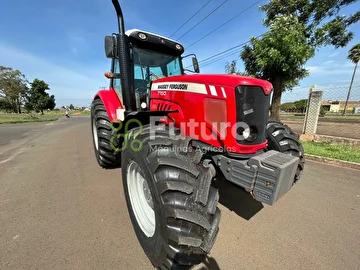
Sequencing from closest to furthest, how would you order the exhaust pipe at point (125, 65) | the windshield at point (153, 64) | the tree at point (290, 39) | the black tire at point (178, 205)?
the black tire at point (178, 205) → the exhaust pipe at point (125, 65) → the windshield at point (153, 64) → the tree at point (290, 39)

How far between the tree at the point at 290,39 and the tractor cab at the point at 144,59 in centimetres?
431

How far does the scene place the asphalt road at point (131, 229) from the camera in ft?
5.91

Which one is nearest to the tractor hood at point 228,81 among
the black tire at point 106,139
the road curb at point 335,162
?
the black tire at point 106,139

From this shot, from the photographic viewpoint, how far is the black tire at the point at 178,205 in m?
1.49

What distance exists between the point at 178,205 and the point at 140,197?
2.94 ft

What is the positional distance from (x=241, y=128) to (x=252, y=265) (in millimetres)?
1268

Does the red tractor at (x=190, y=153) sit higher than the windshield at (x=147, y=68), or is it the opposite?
the windshield at (x=147, y=68)

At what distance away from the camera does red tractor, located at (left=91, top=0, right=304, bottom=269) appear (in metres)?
1.53

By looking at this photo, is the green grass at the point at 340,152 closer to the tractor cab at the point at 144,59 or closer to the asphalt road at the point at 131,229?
the asphalt road at the point at 131,229

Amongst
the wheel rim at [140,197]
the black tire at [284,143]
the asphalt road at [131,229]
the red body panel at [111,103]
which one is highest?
the red body panel at [111,103]

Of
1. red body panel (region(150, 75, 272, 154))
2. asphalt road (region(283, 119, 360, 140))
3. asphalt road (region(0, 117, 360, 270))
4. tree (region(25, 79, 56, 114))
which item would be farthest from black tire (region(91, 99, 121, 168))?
tree (region(25, 79, 56, 114))

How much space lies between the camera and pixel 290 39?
19.8 ft

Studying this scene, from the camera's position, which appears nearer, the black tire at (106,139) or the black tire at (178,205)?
the black tire at (178,205)

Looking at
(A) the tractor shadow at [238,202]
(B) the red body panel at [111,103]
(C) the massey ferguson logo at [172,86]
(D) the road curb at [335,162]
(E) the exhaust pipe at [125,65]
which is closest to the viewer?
(C) the massey ferguson logo at [172,86]
